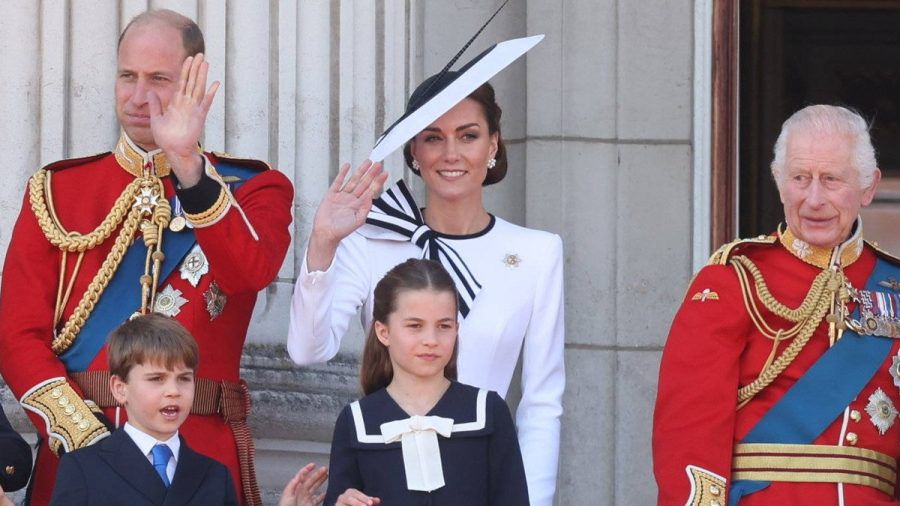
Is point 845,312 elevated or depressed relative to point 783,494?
elevated

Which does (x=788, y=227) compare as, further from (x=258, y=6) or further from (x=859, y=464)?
(x=258, y=6)

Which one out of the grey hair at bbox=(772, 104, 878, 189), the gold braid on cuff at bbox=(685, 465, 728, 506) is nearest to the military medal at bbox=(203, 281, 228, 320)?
the gold braid on cuff at bbox=(685, 465, 728, 506)

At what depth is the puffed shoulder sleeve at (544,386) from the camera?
5242mm

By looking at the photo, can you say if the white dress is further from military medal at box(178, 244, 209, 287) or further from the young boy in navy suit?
the young boy in navy suit

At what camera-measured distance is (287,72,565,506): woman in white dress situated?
17.4 ft

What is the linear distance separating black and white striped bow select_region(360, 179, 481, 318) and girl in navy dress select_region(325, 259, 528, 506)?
365mm

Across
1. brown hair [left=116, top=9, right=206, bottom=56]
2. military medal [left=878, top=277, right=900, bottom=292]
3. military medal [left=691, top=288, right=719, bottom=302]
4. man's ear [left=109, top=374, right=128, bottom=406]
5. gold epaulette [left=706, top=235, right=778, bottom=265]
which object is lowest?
man's ear [left=109, top=374, right=128, bottom=406]

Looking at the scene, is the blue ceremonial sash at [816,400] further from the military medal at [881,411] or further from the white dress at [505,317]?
the white dress at [505,317]

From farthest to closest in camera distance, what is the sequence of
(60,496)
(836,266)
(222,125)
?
1. (222,125)
2. (836,266)
3. (60,496)

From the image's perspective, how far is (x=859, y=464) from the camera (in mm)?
4949

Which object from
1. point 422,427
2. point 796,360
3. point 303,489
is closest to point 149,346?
point 303,489

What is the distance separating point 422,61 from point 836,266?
2009 mm

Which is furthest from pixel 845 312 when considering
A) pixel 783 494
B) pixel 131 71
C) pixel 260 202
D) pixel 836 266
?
pixel 131 71

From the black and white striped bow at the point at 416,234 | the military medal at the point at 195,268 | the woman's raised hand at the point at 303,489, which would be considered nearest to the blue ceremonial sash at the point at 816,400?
the black and white striped bow at the point at 416,234
